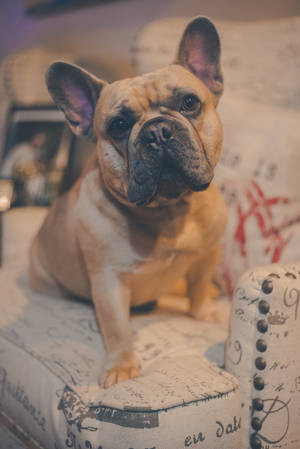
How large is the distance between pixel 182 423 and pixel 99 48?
2016 mm

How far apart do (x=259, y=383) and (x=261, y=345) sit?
0.22 ft

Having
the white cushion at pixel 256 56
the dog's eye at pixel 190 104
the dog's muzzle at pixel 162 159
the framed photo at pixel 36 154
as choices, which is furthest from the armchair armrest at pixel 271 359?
the framed photo at pixel 36 154

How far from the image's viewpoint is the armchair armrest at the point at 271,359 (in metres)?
0.81

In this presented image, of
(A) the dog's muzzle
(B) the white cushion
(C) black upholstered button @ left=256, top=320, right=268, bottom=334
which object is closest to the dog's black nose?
(A) the dog's muzzle

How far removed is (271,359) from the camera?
2.66 feet

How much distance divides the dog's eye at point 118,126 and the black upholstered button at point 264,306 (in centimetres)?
44

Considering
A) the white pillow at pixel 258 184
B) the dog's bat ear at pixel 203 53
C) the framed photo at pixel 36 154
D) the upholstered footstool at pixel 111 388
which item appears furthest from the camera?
the framed photo at pixel 36 154

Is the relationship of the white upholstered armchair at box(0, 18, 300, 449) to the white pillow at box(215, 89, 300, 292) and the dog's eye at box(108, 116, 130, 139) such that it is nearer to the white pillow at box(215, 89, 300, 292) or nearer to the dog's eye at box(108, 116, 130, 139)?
the white pillow at box(215, 89, 300, 292)

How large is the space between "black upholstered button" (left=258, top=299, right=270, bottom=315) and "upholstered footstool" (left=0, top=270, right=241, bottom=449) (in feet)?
0.46

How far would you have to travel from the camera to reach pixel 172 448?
29.2 inches

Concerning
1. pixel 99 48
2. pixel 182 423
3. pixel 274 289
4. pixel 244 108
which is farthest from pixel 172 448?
pixel 99 48

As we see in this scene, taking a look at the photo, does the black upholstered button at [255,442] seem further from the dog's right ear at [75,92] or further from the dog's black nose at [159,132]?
the dog's right ear at [75,92]

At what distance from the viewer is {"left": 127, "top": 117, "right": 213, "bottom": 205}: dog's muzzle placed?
88cm

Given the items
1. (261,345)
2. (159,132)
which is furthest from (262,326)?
(159,132)
